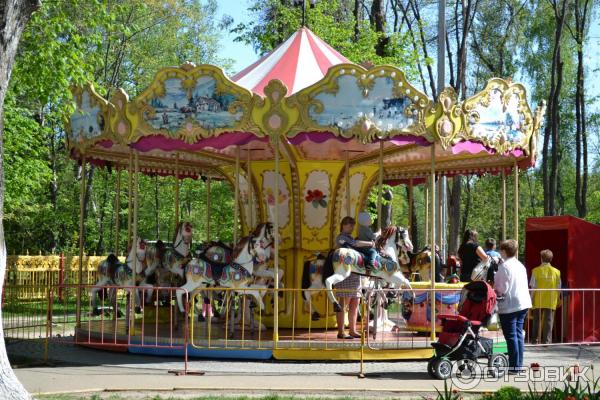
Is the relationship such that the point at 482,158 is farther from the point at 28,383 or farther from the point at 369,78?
the point at 28,383

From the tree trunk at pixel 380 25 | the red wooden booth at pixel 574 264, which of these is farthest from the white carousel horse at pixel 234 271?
the tree trunk at pixel 380 25

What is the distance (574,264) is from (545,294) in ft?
5.13

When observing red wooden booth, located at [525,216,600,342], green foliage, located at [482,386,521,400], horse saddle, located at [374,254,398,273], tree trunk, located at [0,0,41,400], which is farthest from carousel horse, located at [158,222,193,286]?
green foliage, located at [482,386,521,400]

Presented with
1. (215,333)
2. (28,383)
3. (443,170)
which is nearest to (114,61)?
(443,170)

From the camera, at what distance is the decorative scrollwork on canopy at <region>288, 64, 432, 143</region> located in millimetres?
12211

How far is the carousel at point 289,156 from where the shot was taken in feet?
40.2

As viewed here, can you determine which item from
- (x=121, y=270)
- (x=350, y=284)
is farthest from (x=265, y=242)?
(x=121, y=270)

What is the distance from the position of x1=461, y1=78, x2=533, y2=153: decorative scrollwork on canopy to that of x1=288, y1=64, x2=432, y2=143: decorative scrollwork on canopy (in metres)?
1.14

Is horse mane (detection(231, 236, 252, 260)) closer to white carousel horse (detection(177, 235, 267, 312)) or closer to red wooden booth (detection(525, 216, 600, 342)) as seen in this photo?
white carousel horse (detection(177, 235, 267, 312))

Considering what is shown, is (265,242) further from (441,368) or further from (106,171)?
→ (106,171)

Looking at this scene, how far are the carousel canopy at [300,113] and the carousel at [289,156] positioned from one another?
0.8 inches

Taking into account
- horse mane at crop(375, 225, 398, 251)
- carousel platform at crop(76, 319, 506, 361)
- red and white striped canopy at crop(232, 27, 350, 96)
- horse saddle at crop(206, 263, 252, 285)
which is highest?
red and white striped canopy at crop(232, 27, 350, 96)

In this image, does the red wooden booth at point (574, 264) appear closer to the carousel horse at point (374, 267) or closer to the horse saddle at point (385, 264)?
the carousel horse at point (374, 267)

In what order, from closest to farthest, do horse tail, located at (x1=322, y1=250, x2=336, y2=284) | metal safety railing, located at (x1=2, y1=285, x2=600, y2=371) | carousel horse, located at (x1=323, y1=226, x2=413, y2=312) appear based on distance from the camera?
1. metal safety railing, located at (x1=2, y1=285, x2=600, y2=371)
2. carousel horse, located at (x1=323, y1=226, x2=413, y2=312)
3. horse tail, located at (x1=322, y1=250, x2=336, y2=284)
